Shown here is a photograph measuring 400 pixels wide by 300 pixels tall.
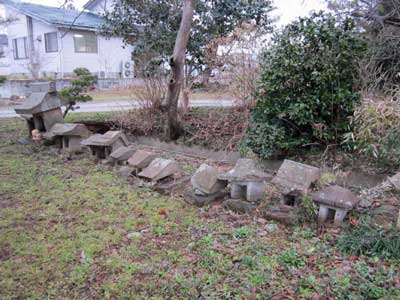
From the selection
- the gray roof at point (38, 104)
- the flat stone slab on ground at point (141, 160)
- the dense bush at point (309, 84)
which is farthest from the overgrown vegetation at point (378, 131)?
the gray roof at point (38, 104)

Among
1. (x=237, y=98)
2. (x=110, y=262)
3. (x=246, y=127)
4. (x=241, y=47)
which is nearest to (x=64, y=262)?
(x=110, y=262)

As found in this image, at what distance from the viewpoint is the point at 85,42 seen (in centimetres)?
1505

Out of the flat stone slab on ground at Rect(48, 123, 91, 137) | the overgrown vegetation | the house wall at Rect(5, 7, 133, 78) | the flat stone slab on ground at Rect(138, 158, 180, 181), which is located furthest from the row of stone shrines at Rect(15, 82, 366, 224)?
the house wall at Rect(5, 7, 133, 78)

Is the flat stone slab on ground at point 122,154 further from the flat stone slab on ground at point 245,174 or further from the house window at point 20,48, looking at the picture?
the house window at point 20,48

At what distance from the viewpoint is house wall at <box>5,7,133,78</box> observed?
14396 millimetres

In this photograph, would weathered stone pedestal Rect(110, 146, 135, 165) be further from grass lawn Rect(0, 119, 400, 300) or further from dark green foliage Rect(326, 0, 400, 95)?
dark green foliage Rect(326, 0, 400, 95)

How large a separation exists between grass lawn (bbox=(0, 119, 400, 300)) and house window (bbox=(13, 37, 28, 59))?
15.3 metres

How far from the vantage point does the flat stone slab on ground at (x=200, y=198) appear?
9.87 feet

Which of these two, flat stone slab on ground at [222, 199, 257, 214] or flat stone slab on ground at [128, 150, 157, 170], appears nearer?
flat stone slab on ground at [222, 199, 257, 214]

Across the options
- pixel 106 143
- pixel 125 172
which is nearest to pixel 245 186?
pixel 125 172

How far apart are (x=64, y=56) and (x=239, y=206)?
14047 mm

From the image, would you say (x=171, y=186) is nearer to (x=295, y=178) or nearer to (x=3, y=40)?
(x=295, y=178)

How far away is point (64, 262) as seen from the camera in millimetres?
2117

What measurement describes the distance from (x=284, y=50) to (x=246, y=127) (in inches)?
45.0
